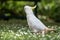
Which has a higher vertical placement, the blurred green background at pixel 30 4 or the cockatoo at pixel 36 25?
the cockatoo at pixel 36 25

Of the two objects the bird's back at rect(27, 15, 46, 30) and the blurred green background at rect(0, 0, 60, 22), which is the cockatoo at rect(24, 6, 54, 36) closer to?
the bird's back at rect(27, 15, 46, 30)

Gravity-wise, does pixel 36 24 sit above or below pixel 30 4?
above

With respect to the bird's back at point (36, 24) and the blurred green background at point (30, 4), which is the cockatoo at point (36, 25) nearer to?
the bird's back at point (36, 24)

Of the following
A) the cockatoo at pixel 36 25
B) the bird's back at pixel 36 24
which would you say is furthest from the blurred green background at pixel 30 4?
the bird's back at pixel 36 24

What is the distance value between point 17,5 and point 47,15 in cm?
233

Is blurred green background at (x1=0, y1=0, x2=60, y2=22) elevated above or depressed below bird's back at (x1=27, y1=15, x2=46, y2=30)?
below

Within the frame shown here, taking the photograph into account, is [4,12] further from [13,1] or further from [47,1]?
[47,1]

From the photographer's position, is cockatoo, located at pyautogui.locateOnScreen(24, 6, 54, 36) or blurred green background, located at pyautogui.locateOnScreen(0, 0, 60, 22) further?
blurred green background, located at pyautogui.locateOnScreen(0, 0, 60, 22)

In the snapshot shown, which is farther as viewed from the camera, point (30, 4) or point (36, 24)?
point (30, 4)

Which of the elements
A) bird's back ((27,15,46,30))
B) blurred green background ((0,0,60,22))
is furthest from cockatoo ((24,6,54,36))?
blurred green background ((0,0,60,22))

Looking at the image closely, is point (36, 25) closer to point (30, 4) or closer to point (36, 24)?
point (36, 24)

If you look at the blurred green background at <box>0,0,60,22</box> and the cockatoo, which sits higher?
the cockatoo

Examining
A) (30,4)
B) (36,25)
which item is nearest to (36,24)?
(36,25)

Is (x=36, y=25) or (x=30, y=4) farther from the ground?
(x=36, y=25)
